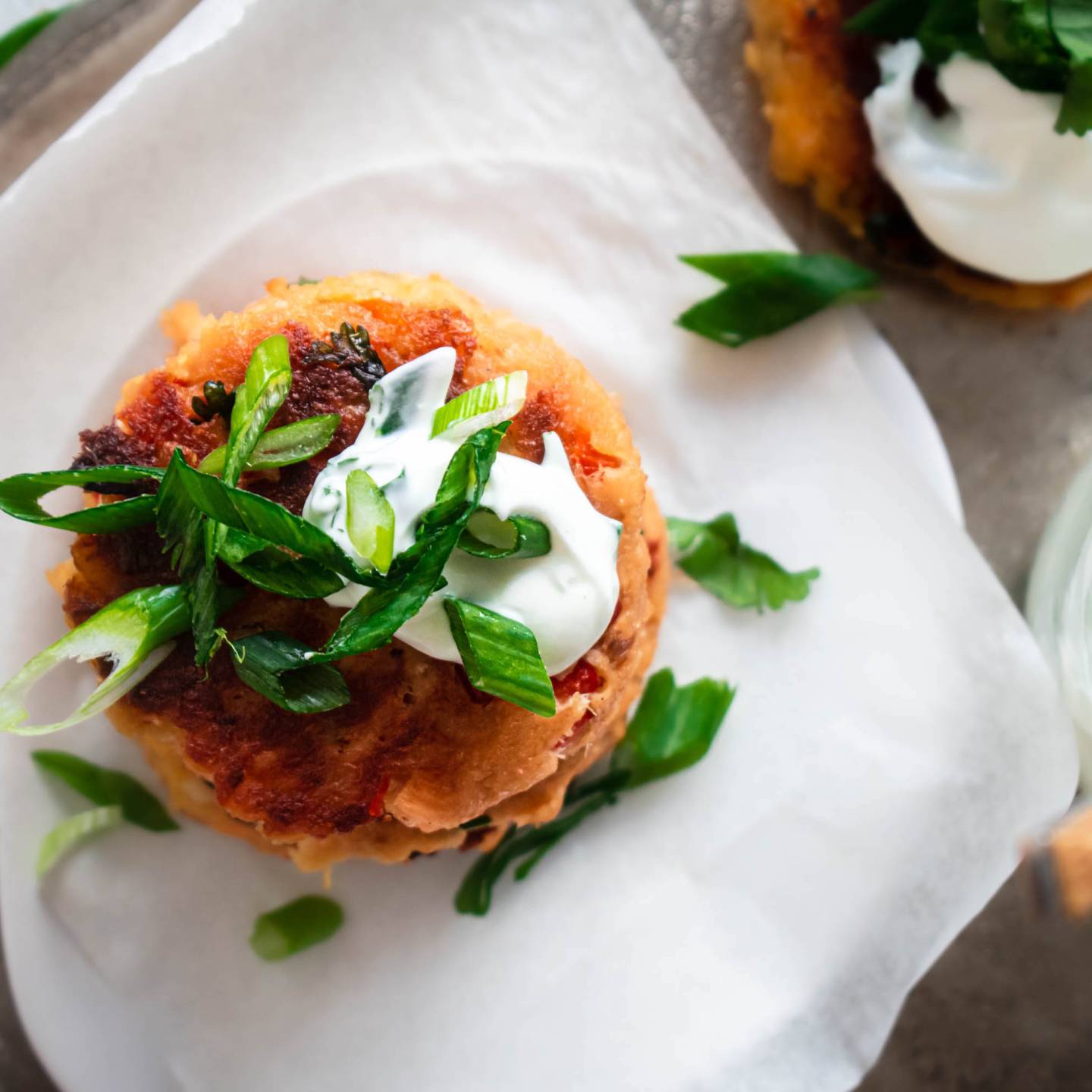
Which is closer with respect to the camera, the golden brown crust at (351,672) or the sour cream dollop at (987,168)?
the golden brown crust at (351,672)

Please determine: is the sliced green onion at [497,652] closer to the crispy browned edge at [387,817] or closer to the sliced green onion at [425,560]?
the sliced green onion at [425,560]

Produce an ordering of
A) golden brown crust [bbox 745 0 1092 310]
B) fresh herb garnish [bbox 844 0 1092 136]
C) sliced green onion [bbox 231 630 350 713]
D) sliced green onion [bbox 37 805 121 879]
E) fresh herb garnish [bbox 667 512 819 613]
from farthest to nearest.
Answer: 1. golden brown crust [bbox 745 0 1092 310]
2. fresh herb garnish [bbox 667 512 819 613]
3. sliced green onion [bbox 37 805 121 879]
4. fresh herb garnish [bbox 844 0 1092 136]
5. sliced green onion [bbox 231 630 350 713]

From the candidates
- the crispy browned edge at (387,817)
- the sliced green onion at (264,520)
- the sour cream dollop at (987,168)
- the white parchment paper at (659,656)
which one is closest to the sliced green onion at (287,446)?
the sliced green onion at (264,520)

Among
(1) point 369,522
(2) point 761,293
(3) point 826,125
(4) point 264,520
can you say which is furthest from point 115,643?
(3) point 826,125

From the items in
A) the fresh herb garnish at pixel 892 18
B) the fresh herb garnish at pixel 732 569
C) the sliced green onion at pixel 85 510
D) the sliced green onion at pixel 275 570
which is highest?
the sliced green onion at pixel 85 510

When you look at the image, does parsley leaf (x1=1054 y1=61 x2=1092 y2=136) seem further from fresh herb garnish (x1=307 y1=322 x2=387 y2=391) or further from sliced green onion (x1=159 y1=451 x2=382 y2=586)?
sliced green onion (x1=159 y1=451 x2=382 y2=586)

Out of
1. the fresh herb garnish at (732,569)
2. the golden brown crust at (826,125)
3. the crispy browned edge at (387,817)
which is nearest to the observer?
the crispy browned edge at (387,817)

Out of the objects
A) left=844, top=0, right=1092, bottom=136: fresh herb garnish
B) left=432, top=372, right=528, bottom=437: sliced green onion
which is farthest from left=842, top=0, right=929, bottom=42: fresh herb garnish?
left=432, top=372, right=528, bottom=437: sliced green onion
